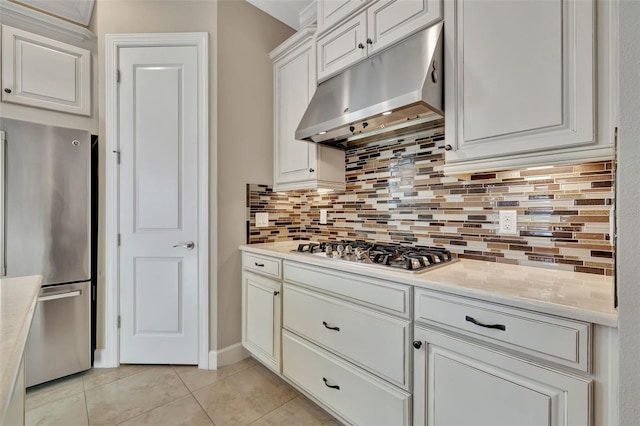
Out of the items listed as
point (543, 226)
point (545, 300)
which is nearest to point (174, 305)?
point (545, 300)

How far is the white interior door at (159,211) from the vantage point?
2201mm

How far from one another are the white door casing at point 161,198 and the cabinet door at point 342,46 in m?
0.91

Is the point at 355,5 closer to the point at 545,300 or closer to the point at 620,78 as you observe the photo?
the point at 620,78

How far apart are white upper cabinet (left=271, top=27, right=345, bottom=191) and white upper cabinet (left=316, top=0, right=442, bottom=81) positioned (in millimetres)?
174

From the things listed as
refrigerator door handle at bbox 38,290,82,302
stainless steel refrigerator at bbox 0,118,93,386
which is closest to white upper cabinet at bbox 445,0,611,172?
stainless steel refrigerator at bbox 0,118,93,386

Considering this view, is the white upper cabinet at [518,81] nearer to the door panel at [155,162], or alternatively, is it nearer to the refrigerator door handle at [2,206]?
the door panel at [155,162]

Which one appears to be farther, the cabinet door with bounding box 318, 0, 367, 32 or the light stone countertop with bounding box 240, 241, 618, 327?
the cabinet door with bounding box 318, 0, 367, 32

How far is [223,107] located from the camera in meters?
2.26

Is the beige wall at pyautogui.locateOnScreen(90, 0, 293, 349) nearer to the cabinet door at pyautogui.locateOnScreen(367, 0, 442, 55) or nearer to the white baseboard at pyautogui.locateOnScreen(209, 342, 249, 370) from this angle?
the white baseboard at pyautogui.locateOnScreen(209, 342, 249, 370)

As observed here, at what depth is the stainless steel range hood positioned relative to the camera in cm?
138

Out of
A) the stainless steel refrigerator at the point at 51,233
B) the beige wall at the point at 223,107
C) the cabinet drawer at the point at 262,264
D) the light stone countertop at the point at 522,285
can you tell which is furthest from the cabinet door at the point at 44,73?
the light stone countertop at the point at 522,285

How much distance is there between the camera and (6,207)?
1820mm

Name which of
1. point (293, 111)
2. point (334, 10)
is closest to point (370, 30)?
point (334, 10)

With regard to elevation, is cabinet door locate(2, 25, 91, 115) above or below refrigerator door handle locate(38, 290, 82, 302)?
above
